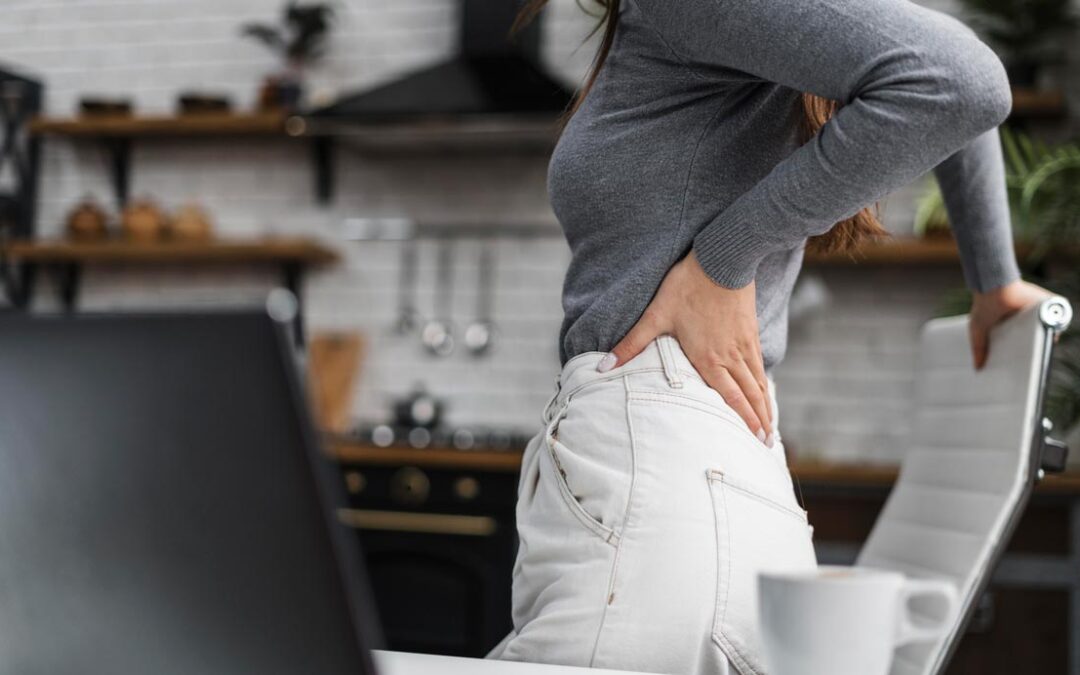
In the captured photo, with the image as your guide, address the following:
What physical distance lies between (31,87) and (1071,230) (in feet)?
11.4

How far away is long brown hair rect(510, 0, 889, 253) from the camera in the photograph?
93 cm

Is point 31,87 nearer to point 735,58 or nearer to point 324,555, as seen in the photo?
A: point 735,58

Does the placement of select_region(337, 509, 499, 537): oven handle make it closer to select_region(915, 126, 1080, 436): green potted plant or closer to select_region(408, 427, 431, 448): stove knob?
select_region(408, 427, 431, 448): stove knob

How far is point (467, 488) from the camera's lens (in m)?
2.88

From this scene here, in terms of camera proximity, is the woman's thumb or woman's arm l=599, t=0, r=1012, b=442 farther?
the woman's thumb

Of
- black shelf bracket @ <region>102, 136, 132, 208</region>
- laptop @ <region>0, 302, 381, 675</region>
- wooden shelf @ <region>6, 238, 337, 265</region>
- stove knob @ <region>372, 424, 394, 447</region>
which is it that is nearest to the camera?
laptop @ <region>0, 302, 381, 675</region>

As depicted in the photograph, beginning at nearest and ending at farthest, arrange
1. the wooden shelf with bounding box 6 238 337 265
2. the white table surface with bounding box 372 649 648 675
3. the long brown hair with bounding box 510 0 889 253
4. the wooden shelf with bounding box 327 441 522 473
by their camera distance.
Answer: the white table surface with bounding box 372 649 648 675, the long brown hair with bounding box 510 0 889 253, the wooden shelf with bounding box 327 441 522 473, the wooden shelf with bounding box 6 238 337 265

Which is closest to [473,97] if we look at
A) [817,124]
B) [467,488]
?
[467,488]

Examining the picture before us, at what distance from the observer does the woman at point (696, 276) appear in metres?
0.73

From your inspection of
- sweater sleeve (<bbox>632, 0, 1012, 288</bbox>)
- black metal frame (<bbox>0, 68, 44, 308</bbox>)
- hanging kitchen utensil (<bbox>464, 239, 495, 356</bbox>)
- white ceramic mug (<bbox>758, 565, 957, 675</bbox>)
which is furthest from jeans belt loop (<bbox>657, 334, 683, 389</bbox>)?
black metal frame (<bbox>0, 68, 44, 308</bbox>)

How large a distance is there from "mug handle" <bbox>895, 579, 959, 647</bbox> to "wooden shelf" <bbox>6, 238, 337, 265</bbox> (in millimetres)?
3098

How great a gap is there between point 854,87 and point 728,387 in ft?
0.82

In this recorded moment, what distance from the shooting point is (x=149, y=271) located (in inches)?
150

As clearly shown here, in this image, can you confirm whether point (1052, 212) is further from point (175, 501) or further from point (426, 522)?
point (175, 501)
